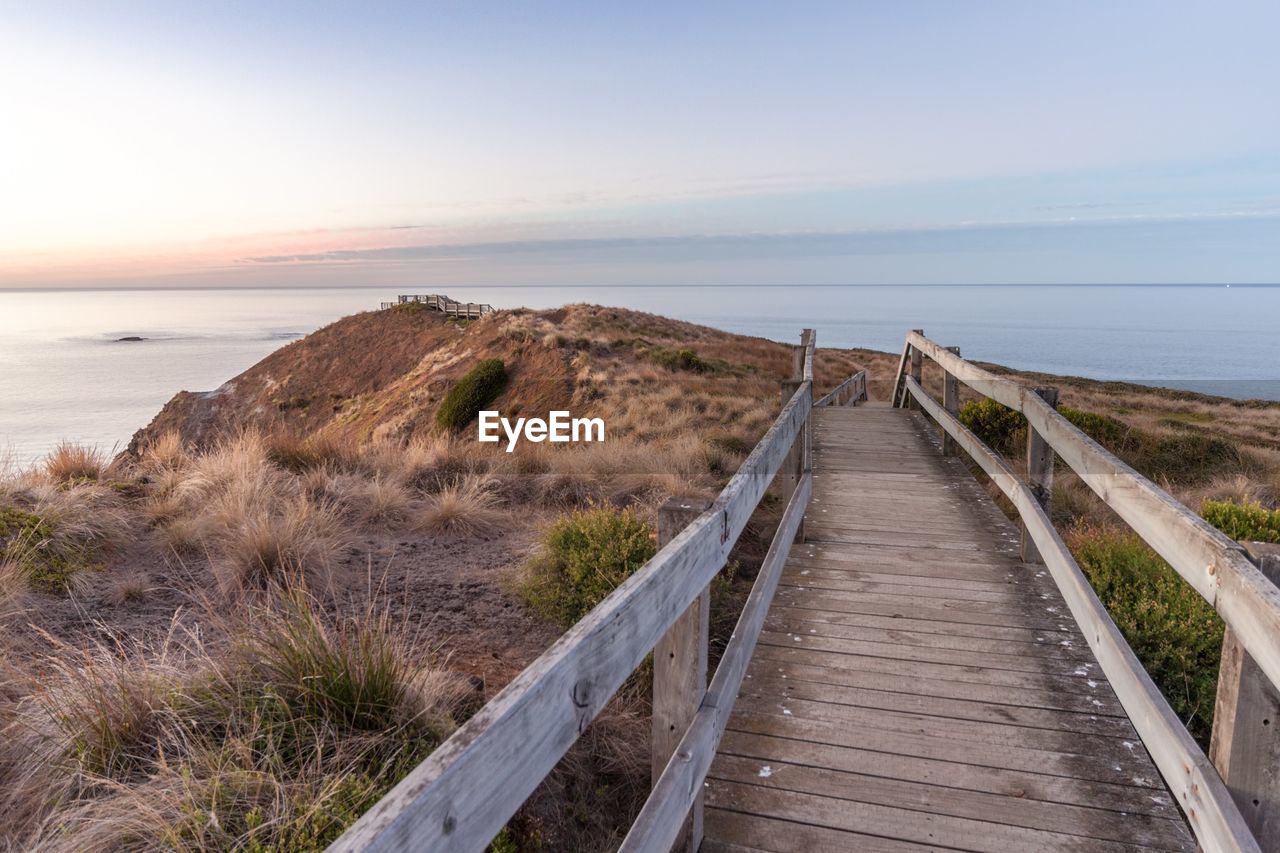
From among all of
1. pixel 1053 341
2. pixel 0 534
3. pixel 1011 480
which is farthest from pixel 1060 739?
pixel 1053 341

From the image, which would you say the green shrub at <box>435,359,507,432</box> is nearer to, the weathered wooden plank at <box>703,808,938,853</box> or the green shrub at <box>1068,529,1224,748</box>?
the green shrub at <box>1068,529,1224,748</box>

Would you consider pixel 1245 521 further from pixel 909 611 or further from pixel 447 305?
pixel 447 305

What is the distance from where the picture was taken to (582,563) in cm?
503

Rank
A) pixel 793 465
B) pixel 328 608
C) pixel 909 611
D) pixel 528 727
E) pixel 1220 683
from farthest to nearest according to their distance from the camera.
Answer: pixel 793 465
pixel 328 608
pixel 909 611
pixel 1220 683
pixel 528 727

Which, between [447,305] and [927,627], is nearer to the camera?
[927,627]

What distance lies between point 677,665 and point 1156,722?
5.17 ft

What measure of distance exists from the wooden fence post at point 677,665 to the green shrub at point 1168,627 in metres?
3.18

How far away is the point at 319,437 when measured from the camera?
991cm

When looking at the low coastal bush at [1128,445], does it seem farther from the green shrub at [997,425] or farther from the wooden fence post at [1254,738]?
the wooden fence post at [1254,738]

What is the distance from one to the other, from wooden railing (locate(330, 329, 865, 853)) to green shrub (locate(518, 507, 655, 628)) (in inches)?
61.1

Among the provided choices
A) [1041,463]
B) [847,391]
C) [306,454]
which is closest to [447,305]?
[847,391]

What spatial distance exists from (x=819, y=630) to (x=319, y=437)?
754 centimetres

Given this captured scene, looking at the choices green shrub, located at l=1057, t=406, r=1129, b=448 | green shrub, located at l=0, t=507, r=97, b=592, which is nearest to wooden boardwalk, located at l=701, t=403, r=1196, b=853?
green shrub, located at l=0, t=507, r=97, b=592

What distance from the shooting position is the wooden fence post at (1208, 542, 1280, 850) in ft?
6.58
